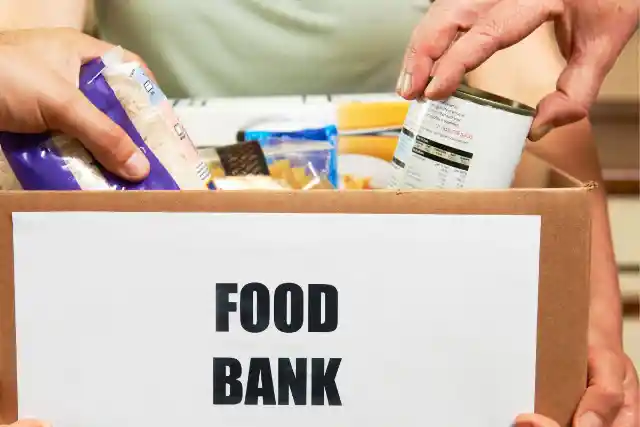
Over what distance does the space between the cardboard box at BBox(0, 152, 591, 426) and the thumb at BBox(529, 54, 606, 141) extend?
11 centimetres

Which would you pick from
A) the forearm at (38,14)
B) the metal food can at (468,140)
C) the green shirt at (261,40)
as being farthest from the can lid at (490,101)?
the forearm at (38,14)

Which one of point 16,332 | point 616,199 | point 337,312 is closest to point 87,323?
point 16,332

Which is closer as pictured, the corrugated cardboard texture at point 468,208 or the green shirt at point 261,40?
the corrugated cardboard texture at point 468,208

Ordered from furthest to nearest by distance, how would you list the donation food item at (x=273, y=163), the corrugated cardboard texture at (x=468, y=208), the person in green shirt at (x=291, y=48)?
the person in green shirt at (x=291, y=48)
the donation food item at (x=273, y=163)
the corrugated cardboard texture at (x=468, y=208)

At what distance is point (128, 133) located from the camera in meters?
0.57

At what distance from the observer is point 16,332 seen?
0.52 metres

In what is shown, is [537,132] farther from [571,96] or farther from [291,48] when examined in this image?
[291,48]

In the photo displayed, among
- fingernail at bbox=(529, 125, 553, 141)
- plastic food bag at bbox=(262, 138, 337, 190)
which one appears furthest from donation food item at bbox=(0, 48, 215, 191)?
fingernail at bbox=(529, 125, 553, 141)

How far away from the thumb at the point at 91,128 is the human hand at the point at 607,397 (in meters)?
0.35

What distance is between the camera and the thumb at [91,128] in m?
0.52

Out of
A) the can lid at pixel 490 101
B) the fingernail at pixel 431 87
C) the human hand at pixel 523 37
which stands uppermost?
the human hand at pixel 523 37

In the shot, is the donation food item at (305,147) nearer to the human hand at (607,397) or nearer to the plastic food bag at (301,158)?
the plastic food bag at (301,158)

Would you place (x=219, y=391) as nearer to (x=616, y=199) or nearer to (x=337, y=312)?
(x=337, y=312)

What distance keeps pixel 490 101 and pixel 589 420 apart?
244mm
